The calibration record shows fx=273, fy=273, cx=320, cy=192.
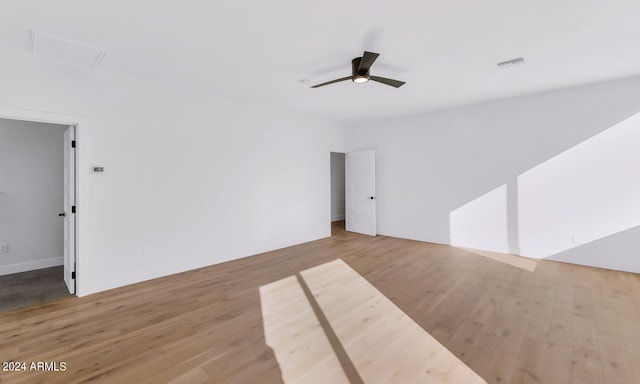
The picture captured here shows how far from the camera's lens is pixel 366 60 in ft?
9.37

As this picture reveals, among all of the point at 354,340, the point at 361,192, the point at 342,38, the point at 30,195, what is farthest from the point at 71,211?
the point at 361,192

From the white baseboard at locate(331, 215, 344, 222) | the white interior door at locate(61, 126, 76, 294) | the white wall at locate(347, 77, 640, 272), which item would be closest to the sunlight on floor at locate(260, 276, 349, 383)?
the white interior door at locate(61, 126, 76, 294)

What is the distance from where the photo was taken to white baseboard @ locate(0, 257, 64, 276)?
414cm

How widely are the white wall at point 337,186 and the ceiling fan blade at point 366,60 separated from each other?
20.0 ft

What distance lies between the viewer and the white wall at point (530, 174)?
163 inches

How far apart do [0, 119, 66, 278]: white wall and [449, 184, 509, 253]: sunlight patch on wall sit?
732 centimetres

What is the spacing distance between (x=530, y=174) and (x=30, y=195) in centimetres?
834

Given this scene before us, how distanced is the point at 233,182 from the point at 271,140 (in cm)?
118

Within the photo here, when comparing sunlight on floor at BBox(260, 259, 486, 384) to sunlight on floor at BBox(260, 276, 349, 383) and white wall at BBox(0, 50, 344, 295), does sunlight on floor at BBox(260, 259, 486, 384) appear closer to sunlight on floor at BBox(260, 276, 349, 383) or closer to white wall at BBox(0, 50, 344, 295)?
sunlight on floor at BBox(260, 276, 349, 383)

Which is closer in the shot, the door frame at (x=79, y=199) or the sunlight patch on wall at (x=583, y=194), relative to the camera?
the door frame at (x=79, y=199)

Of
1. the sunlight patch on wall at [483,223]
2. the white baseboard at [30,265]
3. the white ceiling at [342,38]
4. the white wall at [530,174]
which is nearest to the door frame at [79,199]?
the white ceiling at [342,38]

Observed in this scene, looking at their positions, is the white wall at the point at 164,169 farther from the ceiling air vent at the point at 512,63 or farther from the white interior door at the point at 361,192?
the ceiling air vent at the point at 512,63

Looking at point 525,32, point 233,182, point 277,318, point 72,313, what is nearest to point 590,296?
point 525,32

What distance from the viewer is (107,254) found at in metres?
3.55
